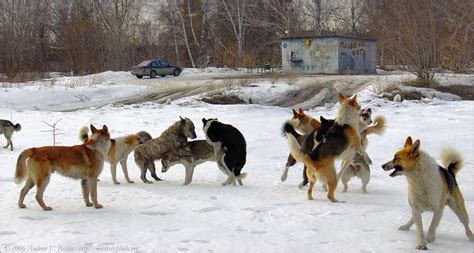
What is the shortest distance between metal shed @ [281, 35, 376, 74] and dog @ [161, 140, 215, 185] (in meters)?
31.2

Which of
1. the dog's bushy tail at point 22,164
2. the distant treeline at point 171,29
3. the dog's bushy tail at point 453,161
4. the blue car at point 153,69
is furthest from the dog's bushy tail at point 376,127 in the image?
the distant treeline at point 171,29

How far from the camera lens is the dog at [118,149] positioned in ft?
29.3

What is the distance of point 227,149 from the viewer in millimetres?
9109

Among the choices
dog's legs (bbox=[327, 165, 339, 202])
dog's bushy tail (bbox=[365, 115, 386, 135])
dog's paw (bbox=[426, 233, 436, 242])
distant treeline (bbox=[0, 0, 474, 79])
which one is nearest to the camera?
dog's paw (bbox=[426, 233, 436, 242])

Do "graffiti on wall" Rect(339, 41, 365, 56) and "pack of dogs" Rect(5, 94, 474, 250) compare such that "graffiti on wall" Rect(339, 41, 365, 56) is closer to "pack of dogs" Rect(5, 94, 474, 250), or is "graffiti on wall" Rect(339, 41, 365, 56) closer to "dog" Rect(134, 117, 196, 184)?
"pack of dogs" Rect(5, 94, 474, 250)

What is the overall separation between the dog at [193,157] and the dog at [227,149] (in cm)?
14

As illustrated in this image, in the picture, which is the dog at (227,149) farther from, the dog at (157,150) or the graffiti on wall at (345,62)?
the graffiti on wall at (345,62)

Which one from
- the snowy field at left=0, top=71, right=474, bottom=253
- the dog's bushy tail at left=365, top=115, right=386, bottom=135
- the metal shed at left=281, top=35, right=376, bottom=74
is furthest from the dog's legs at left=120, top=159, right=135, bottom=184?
the metal shed at left=281, top=35, right=376, bottom=74

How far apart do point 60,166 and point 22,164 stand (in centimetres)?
51

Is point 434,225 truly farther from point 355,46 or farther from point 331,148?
point 355,46

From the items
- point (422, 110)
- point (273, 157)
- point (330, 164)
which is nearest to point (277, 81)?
point (422, 110)

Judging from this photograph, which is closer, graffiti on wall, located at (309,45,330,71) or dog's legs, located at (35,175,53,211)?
dog's legs, located at (35,175,53,211)

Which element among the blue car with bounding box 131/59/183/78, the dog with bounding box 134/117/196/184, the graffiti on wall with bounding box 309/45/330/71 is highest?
the graffiti on wall with bounding box 309/45/330/71

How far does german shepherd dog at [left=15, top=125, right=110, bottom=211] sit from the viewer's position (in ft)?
22.9
